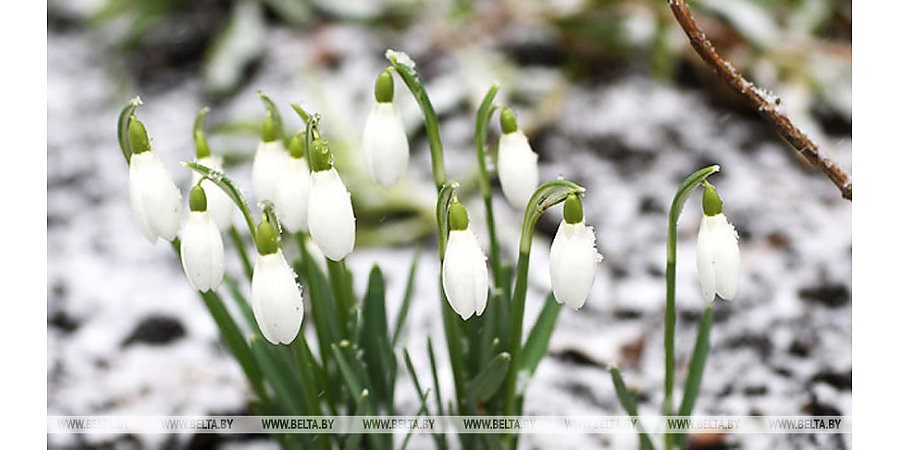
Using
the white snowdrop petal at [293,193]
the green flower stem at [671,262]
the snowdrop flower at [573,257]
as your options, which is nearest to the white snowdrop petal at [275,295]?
the white snowdrop petal at [293,193]

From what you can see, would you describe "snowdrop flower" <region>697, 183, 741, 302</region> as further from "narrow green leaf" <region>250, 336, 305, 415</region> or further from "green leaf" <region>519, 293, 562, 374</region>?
"narrow green leaf" <region>250, 336, 305, 415</region>

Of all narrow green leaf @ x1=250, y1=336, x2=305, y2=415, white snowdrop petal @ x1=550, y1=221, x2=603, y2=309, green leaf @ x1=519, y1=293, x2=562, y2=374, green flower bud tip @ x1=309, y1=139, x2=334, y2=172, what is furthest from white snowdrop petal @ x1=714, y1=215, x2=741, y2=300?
narrow green leaf @ x1=250, y1=336, x2=305, y2=415

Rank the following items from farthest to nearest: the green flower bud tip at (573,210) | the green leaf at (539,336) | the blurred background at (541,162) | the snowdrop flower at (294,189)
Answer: the blurred background at (541,162)
the green leaf at (539,336)
the snowdrop flower at (294,189)
the green flower bud tip at (573,210)

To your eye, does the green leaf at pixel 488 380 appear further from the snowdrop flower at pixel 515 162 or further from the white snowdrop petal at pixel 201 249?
the white snowdrop petal at pixel 201 249

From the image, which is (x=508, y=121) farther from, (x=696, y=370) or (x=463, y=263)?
(x=696, y=370)

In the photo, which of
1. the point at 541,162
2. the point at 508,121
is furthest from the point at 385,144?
the point at 541,162
